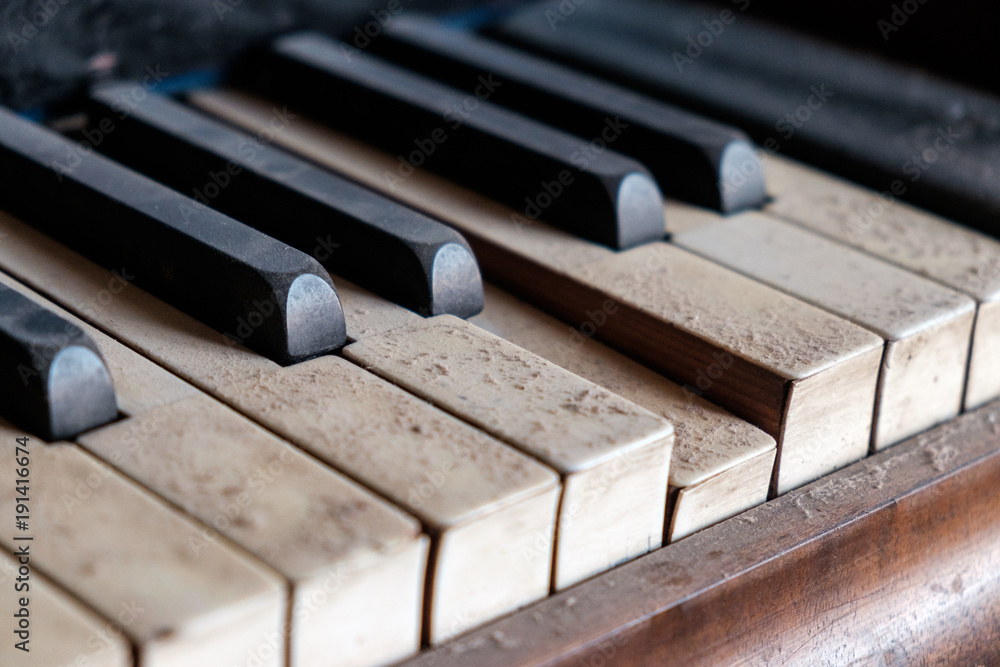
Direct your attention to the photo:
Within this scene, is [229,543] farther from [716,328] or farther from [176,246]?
[716,328]

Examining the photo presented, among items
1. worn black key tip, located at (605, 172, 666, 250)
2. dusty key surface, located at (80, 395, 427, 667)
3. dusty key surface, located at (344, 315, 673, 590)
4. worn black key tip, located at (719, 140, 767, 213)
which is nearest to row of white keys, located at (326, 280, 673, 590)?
dusty key surface, located at (344, 315, 673, 590)

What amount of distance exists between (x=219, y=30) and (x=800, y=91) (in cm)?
72

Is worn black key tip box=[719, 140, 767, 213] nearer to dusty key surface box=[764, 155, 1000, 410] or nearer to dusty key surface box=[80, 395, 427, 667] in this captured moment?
dusty key surface box=[764, 155, 1000, 410]

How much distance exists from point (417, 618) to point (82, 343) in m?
0.29

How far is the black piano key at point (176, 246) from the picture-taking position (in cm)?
88

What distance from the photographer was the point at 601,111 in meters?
1.31

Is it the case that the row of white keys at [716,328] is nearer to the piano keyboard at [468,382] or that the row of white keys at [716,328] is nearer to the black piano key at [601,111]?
the piano keyboard at [468,382]

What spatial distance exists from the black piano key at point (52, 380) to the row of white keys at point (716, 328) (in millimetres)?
442

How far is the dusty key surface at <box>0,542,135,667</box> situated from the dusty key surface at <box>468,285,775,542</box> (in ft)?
1.35

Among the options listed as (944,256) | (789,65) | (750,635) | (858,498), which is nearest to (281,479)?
(750,635)

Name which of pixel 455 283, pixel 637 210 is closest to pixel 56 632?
pixel 455 283

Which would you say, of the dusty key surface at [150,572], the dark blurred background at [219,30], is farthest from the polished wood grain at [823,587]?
the dark blurred background at [219,30]

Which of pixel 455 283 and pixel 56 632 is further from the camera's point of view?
pixel 455 283

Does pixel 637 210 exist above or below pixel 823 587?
above
